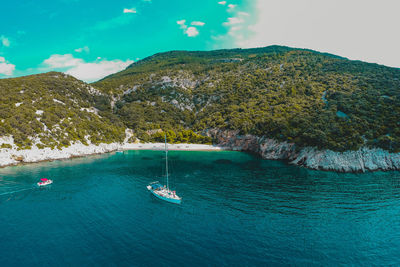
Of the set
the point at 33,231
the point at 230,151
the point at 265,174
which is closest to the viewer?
the point at 33,231

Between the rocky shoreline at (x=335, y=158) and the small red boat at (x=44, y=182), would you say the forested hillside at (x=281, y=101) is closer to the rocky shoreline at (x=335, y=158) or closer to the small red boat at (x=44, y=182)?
the rocky shoreline at (x=335, y=158)

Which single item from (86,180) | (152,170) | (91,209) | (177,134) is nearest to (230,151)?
(177,134)

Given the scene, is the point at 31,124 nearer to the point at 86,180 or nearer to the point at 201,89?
the point at 86,180

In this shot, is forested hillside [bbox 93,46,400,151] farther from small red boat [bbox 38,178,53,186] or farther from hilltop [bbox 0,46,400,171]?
small red boat [bbox 38,178,53,186]

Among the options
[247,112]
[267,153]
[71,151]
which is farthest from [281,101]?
[71,151]

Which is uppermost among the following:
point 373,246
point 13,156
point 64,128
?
point 64,128

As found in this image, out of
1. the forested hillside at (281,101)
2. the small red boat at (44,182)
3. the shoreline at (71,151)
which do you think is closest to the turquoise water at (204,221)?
the small red boat at (44,182)

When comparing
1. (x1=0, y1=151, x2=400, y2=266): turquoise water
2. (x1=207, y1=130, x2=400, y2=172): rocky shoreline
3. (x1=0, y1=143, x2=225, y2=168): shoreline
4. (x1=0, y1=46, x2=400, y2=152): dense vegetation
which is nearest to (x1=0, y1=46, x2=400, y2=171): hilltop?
(x1=207, y1=130, x2=400, y2=172): rocky shoreline
